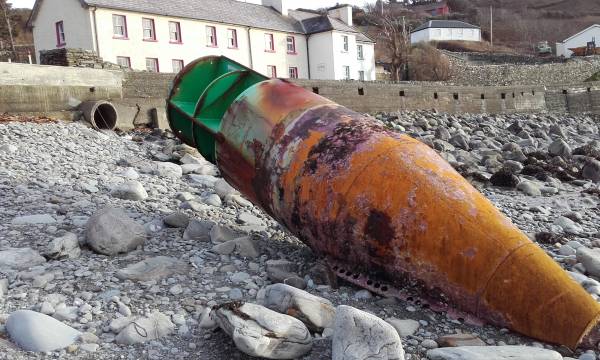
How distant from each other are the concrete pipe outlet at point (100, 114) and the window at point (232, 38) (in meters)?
18.1

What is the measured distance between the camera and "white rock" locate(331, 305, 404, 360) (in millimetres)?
2377

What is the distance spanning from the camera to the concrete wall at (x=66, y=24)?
21875mm

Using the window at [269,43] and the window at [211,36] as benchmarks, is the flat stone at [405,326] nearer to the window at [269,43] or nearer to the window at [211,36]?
the window at [211,36]

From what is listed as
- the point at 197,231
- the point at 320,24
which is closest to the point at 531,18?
the point at 320,24

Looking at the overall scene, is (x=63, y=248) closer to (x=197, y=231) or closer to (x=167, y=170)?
(x=197, y=231)

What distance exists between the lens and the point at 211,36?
2608 centimetres

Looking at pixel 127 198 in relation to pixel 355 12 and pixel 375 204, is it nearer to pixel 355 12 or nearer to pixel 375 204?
pixel 375 204

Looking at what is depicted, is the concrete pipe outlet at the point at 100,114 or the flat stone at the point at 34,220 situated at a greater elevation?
the concrete pipe outlet at the point at 100,114

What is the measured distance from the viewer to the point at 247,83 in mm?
4562

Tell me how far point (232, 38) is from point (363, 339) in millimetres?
25781

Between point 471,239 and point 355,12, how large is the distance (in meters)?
64.9

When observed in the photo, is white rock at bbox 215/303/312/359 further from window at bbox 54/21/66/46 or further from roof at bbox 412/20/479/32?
roof at bbox 412/20/479/32

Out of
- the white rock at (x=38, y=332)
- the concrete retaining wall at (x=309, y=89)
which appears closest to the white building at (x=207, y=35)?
the concrete retaining wall at (x=309, y=89)

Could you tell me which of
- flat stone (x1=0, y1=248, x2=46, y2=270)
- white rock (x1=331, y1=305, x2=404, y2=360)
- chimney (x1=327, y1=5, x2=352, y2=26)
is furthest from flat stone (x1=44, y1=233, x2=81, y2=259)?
chimney (x1=327, y1=5, x2=352, y2=26)
